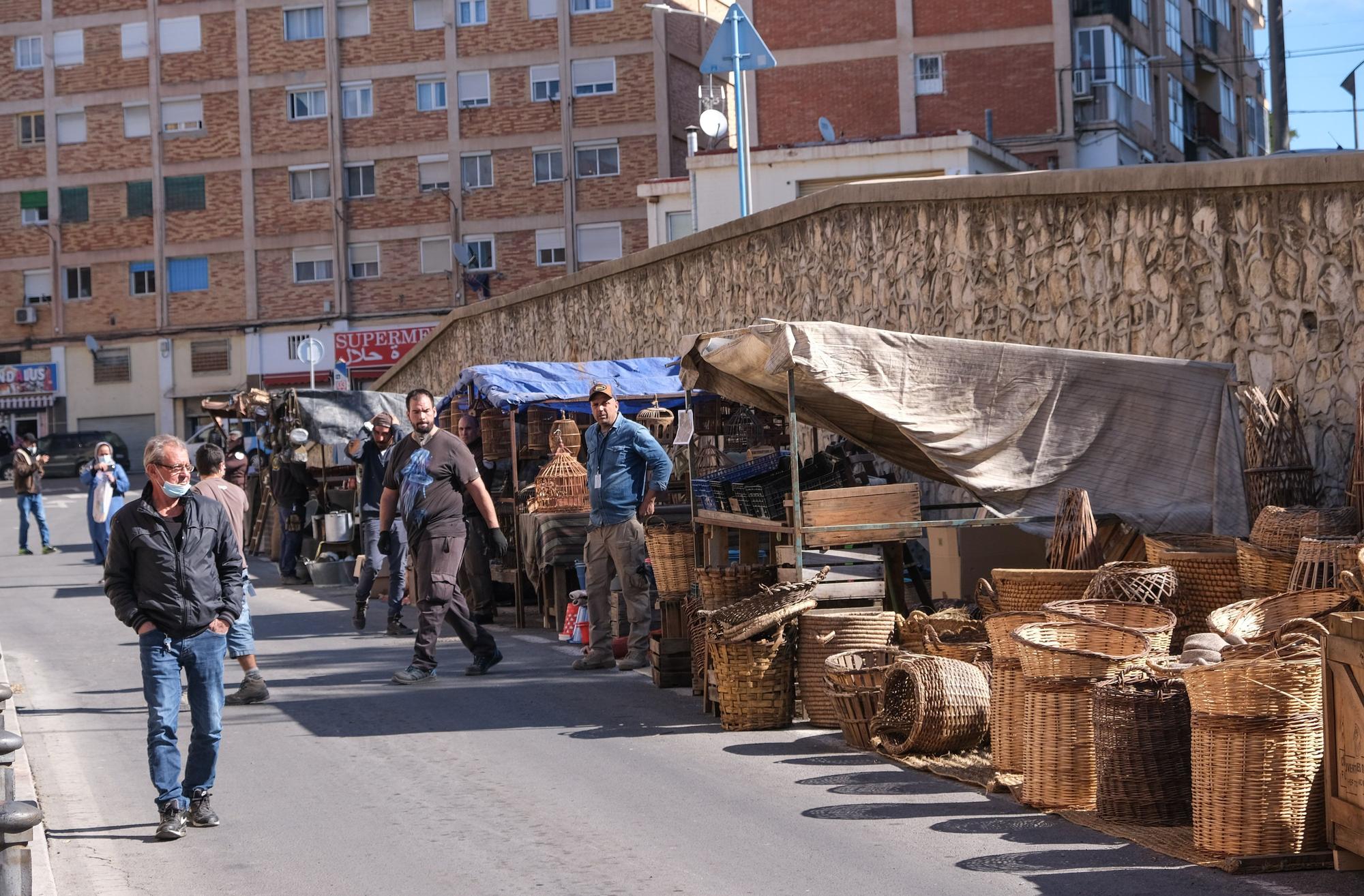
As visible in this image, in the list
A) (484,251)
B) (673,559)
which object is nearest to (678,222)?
(484,251)

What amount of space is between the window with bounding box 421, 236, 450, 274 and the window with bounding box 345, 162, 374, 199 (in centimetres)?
259

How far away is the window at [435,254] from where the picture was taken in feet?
172

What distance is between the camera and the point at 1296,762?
20.2ft

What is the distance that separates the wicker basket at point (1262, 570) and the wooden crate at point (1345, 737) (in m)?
2.86

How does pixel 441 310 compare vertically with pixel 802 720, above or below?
above

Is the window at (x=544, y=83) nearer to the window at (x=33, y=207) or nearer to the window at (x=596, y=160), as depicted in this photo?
the window at (x=596, y=160)

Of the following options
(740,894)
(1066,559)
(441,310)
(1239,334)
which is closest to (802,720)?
(1066,559)

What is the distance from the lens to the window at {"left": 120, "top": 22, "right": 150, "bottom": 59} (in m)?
54.7

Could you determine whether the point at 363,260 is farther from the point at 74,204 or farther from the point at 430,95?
the point at 74,204

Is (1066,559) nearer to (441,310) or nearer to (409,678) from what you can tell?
(409,678)

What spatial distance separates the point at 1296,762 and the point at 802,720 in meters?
4.00

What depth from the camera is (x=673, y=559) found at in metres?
11.6

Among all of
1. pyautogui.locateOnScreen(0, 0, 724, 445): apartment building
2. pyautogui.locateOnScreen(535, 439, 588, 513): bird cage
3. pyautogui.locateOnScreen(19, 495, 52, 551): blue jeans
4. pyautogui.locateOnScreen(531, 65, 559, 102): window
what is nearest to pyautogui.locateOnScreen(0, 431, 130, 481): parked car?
pyautogui.locateOnScreen(0, 0, 724, 445): apartment building

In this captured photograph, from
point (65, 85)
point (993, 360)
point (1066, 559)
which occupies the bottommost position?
point (1066, 559)
